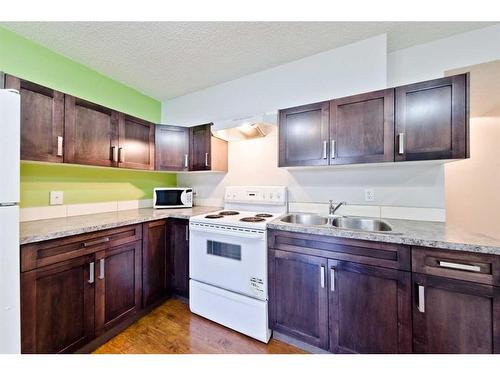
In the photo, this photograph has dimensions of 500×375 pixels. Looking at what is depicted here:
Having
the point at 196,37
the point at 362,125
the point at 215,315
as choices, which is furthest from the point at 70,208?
the point at 362,125

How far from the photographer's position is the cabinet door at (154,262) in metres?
1.94

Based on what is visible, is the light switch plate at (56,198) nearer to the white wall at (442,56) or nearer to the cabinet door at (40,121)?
the cabinet door at (40,121)

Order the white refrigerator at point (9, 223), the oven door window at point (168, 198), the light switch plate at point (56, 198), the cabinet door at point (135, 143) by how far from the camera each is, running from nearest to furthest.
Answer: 1. the white refrigerator at point (9, 223)
2. the light switch plate at point (56, 198)
3. the cabinet door at point (135, 143)
4. the oven door window at point (168, 198)

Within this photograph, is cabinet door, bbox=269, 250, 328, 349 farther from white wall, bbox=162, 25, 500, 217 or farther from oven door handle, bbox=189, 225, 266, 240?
white wall, bbox=162, 25, 500, 217

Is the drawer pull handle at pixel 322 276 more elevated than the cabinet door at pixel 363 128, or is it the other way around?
the cabinet door at pixel 363 128

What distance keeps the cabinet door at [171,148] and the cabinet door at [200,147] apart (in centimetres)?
9

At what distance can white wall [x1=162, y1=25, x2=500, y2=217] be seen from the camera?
1.69 m

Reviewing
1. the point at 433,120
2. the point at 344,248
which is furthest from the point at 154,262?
the point at 433,120

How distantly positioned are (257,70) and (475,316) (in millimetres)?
2524

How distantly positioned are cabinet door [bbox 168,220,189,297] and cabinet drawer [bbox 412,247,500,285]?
184 centimetres

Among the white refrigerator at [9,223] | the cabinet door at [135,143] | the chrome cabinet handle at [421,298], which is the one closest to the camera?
the white refrigerator at [9,223]

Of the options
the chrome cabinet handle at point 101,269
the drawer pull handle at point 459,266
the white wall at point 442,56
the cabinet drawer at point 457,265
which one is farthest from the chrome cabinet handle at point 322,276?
the white wall at point 442,56

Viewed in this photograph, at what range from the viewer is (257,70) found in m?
2.27

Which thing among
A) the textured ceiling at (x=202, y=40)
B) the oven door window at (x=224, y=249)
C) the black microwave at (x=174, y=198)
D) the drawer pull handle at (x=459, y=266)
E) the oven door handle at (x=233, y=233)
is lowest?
the oven door window at (x=224, y=249)
